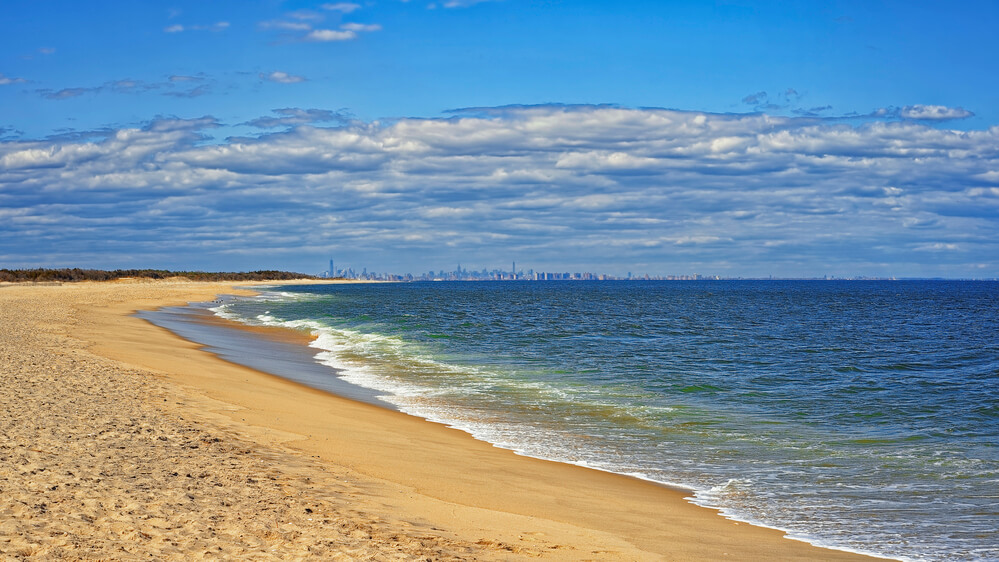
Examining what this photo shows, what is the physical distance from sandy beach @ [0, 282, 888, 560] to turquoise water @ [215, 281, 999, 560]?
121 centimetres

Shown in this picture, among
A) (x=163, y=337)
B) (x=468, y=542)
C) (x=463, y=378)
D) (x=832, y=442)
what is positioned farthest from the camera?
(x=163, y=337)

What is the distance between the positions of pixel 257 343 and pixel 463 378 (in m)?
12.9

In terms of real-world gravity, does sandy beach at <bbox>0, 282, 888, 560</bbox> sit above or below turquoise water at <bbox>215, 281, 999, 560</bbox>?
above

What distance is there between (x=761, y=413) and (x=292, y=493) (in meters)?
12.0

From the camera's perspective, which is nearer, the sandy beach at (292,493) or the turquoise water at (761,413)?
the sandy beach at (292,493)

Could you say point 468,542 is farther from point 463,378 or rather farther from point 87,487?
point 463,378

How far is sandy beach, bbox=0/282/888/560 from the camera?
6492mm

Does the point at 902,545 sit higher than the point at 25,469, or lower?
lower

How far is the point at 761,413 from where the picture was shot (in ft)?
55.3

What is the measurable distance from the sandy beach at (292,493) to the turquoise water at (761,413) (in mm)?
1207

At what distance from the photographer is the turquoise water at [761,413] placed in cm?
945

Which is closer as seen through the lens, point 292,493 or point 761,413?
point 292,493

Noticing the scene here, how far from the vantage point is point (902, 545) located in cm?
802

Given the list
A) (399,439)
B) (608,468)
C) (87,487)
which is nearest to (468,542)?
(87,487)
